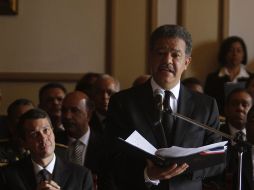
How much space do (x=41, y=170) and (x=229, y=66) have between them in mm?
3164

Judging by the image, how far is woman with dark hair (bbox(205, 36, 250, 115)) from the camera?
18.7 feet

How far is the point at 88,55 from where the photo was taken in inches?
240

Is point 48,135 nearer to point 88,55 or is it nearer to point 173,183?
point 173,183

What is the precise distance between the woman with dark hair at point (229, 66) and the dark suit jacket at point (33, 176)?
8.99ft

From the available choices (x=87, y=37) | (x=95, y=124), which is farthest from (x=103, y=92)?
(x=87, y=37)

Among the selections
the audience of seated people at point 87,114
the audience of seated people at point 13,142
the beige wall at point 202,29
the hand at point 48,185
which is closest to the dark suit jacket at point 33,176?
the hand at point 48,185

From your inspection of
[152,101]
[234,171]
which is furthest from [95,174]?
[152,101]

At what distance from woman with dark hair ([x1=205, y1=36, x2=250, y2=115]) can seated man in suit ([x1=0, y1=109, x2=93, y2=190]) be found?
9.01 feet

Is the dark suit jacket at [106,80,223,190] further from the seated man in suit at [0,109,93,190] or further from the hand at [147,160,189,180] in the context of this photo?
the seated man in suit at [0,109,93,190]

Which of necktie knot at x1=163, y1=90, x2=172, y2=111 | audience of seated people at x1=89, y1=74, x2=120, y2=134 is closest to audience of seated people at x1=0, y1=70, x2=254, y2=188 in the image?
audience of seated people at x1=89, y1=74, x2=120, y2=134

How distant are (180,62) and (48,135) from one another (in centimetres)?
97

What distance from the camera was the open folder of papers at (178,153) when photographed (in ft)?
7.49

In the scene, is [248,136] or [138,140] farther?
[248,136]

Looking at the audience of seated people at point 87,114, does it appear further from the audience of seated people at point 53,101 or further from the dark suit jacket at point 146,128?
the dark suit jacket at point 146,128
